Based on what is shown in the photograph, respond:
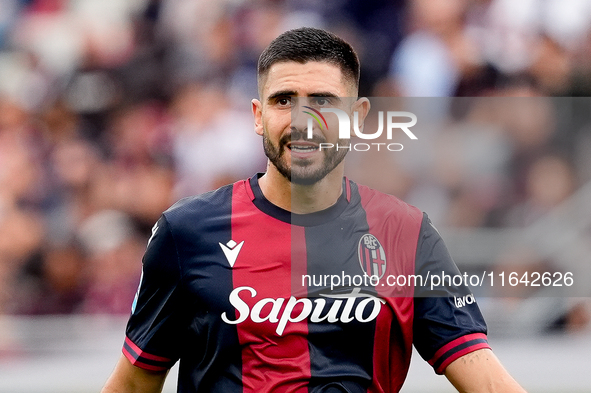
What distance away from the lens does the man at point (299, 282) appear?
2664 millimetres

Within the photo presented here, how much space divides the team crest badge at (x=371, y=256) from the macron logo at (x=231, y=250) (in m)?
0.40

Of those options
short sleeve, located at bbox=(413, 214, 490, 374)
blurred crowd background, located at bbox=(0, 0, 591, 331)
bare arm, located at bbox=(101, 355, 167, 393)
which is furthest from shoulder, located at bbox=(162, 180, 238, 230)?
blurred crowd background, located at bbox=(0, 0, 591, 331)

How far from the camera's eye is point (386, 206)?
292cm

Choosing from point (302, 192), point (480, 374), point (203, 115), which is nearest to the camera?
point (480, 374)

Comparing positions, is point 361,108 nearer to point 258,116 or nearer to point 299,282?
point 258,116

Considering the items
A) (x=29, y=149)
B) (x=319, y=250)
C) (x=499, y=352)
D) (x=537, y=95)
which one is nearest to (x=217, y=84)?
(x=29, y=149)

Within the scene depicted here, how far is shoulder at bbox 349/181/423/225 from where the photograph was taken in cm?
286

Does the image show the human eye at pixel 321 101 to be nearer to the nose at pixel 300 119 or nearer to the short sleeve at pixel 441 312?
the nose at pixel 300 119

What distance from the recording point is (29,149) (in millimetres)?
6945

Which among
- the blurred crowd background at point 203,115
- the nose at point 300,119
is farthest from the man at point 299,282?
the blurred crowd background at point 203,115

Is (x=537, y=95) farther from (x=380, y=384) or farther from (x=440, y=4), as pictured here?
(x=380, y=384)

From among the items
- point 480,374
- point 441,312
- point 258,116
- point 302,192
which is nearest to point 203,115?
point 258,116

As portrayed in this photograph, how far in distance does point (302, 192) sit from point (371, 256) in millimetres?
311

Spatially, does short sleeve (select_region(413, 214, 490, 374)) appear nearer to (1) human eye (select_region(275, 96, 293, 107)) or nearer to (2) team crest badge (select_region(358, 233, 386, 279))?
(2) team crest badge (select_region(358, 233, 386, 279))
